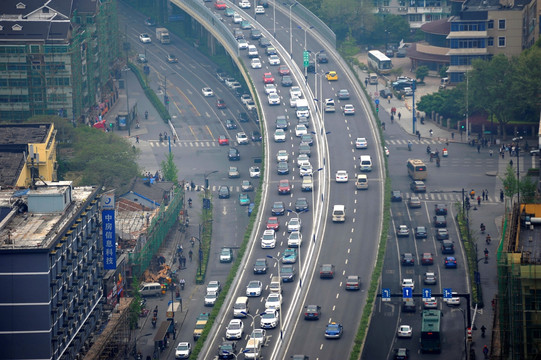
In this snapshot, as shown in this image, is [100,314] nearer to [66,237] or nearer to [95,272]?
[95,272]

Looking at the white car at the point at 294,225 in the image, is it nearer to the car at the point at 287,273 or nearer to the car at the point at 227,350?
the car at the point at 287,273

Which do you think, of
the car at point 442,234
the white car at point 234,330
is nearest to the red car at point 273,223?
the car at point 442,234

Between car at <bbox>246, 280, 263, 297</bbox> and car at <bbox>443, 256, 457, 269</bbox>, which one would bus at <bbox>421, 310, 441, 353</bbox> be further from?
car at <bbox>443, 256, 457, 269</bbox>

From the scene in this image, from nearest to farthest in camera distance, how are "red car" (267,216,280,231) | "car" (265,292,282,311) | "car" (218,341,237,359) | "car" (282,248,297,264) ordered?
"car" (218,341,237,359), "car" (265,292,282,311), "car" (282,248,297,264), "red car" (267,216,280,231)

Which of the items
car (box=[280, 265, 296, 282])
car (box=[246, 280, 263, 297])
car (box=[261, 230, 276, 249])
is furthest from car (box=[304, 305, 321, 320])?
car (box=[261, 230, 276, 249])

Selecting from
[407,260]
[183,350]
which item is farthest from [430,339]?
[407,260]

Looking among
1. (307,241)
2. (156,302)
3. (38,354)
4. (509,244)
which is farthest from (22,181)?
(509,244)
